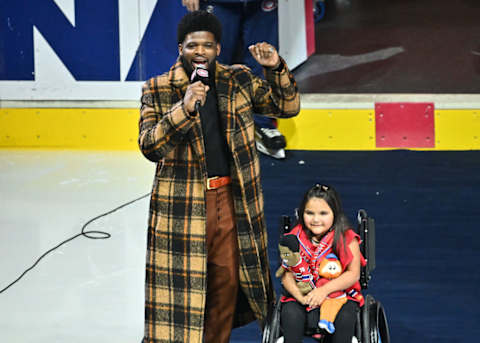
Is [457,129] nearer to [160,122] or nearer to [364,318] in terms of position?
[364,318]

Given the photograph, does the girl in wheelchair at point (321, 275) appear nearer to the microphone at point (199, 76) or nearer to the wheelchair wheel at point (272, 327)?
the wheelchair wheel at point (272, 327)

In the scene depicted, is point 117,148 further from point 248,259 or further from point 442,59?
point 248,259

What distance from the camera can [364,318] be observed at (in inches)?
86.2

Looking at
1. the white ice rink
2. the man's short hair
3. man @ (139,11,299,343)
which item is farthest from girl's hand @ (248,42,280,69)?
the white ice rink

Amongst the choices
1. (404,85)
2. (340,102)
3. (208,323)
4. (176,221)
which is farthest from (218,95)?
(404,85)

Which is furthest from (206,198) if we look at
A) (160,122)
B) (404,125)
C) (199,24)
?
(404,125)

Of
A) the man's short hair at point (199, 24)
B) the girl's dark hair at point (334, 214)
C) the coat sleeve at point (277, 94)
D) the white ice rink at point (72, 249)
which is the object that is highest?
the man's short hair at point (199, 24)

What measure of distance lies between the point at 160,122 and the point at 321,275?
70 cm

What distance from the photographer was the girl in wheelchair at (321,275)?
7.24ft

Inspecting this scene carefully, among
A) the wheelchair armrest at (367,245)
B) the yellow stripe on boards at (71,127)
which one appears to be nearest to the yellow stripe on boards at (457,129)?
the yellow stripe on boards at (71,127)

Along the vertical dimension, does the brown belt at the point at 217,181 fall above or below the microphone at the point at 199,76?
below

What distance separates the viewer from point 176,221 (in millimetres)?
2256

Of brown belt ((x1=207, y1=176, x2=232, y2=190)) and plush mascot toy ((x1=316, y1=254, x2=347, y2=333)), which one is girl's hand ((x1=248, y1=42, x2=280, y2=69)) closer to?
brown belt ((x1=207, y1=176, x2=232, y2=190))

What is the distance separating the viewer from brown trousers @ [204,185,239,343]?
2301 mm
